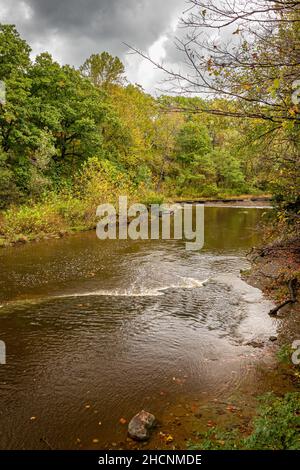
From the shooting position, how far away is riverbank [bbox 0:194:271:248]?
18.5 m

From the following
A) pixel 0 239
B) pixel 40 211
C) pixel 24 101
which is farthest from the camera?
pixel 24 101

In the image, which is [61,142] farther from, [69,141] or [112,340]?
[112,340]

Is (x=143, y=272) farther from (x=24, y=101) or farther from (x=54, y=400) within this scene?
(x=24, y=101)

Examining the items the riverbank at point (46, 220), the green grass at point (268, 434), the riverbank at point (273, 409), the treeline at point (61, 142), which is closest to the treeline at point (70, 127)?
the treeline at point (61, 142)

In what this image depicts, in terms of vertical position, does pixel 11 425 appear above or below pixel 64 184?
below

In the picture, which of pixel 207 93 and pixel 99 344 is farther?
pixel 99 344

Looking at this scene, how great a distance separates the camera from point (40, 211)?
21.0 meters

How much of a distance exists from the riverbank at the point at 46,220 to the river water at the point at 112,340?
363cm

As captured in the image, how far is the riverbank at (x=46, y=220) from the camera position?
18531mm

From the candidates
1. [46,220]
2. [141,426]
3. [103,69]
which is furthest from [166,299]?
[103,69]

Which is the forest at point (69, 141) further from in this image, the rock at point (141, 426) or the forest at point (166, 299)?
the rock at point (141, 426)
